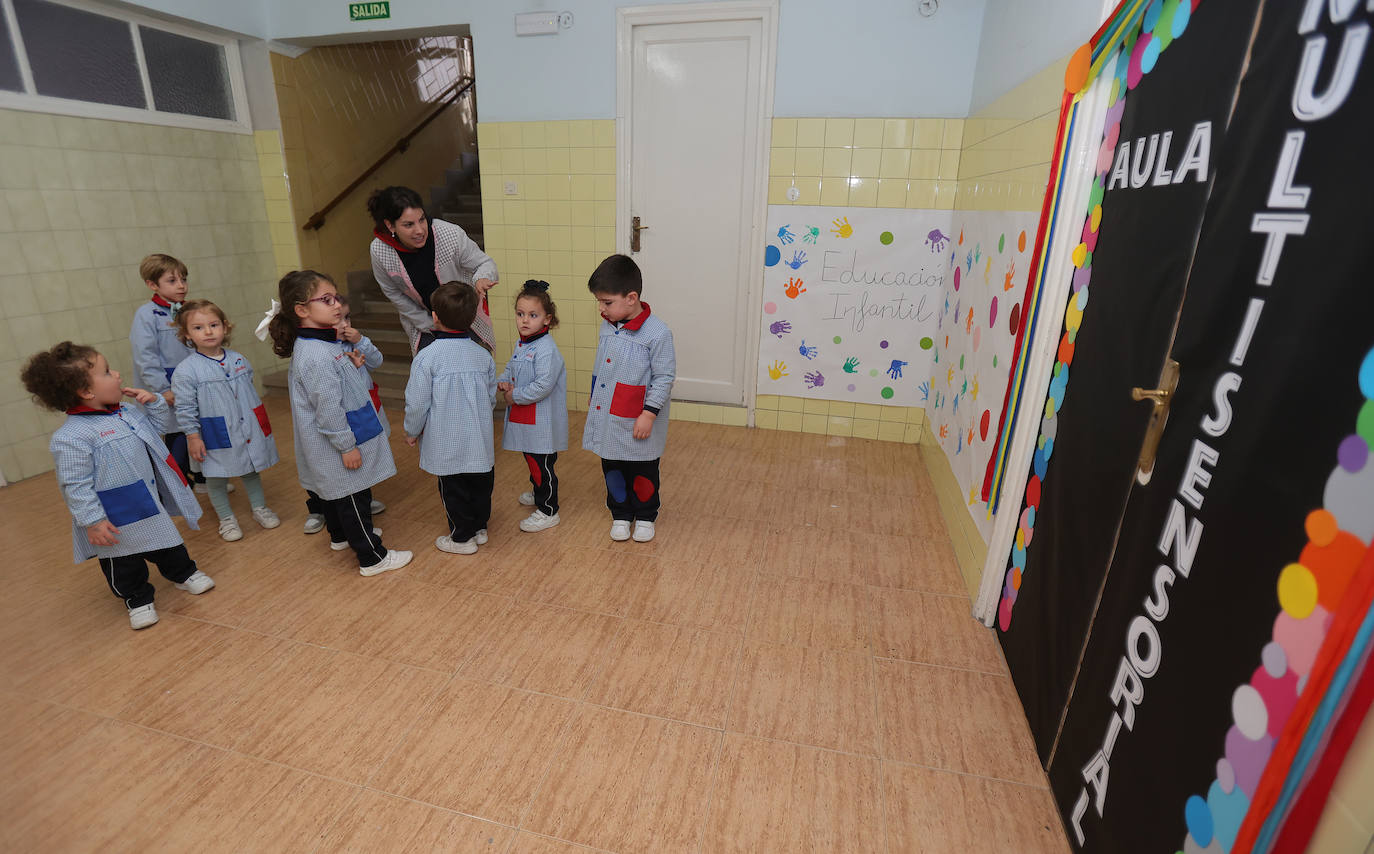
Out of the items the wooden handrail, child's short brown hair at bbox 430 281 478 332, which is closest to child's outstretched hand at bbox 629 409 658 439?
child's short brown hair at bbox 430 281 478 332

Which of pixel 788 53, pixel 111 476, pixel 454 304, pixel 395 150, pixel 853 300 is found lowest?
pixel 111 476

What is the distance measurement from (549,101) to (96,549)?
327 centimetres

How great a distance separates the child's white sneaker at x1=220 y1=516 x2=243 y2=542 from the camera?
9.11 ft

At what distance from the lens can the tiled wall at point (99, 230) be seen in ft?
10.9

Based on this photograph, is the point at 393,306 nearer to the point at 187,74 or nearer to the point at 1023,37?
the point at 187,74

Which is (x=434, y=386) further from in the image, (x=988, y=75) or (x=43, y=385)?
(x=988, y=75)

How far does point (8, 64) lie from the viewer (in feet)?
10.6

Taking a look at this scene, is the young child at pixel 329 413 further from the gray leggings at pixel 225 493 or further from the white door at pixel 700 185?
the white door at pixel 700 185

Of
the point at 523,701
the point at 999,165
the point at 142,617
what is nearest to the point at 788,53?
the point at 999,165

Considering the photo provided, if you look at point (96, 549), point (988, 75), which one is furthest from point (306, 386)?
point (988, 75)

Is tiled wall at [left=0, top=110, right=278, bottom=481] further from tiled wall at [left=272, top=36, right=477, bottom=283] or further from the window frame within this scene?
tiled wall at [left=272, top=36, right=477, bottom=283]

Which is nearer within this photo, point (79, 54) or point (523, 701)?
point (523, 701)

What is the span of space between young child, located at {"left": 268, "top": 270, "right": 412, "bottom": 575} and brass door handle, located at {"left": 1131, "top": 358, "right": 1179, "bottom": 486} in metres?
2.33

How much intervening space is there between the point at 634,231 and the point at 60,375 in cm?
290
